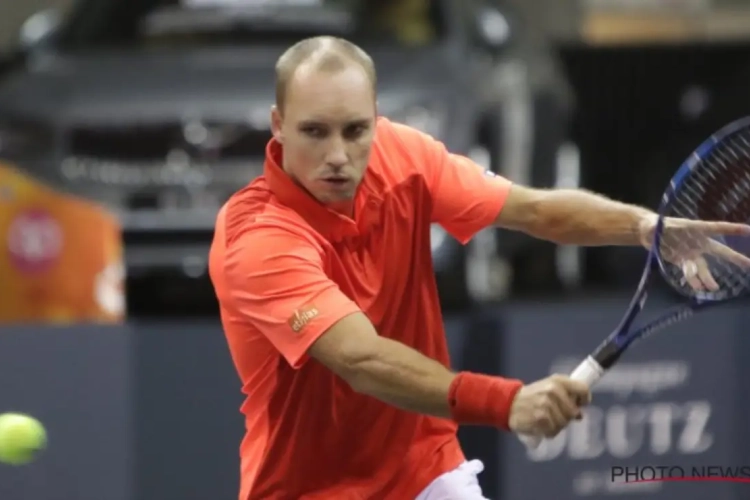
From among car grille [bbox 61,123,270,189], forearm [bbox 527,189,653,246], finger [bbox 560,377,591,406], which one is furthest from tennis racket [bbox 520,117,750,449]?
car grille [bbox 61,123,270,189]

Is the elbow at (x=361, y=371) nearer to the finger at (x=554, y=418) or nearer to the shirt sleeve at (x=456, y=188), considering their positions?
the finger at (x=554, y=418)

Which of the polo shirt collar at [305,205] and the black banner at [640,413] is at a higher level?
the polo shirt collar at [305,205]

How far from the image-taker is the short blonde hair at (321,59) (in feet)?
11.3

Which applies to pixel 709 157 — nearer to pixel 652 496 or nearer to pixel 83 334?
pixel 652 496

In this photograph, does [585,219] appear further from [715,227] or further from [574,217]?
[715,227]

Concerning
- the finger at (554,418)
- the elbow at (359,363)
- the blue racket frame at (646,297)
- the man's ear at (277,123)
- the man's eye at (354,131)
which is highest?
the man's ear at (277,123)

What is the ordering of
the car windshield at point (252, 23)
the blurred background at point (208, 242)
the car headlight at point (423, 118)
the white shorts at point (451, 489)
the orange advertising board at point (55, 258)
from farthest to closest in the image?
the car windshield at point (252, 23) → the car headlight at point (423, 118) → the orange advertising board at point (55, 258) → the blurred background at point (208, 242) → the white shorts at point (451, 489)

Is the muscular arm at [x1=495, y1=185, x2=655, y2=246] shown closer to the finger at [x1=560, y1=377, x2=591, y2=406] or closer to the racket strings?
the racket strings

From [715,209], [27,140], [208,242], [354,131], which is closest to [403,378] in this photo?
[354,131]

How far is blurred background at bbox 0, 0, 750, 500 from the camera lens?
5215 mm

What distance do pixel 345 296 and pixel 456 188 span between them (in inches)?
21.7

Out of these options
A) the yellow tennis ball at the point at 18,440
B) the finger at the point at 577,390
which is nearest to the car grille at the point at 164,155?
the yellow tennis ball at the point at 18,440

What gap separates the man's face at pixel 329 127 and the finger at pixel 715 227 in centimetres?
68

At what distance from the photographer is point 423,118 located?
20.4ft
